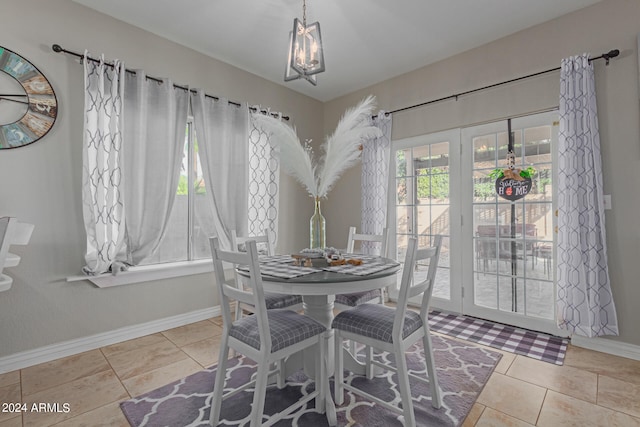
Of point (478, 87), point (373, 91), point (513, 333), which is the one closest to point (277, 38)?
point (373, 91)

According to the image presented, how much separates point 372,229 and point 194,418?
253 cm

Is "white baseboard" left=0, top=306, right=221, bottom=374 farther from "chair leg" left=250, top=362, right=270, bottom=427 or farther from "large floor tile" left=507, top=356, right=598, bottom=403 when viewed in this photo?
"large floor tile" left=507, top=356, right=598, bottom=403

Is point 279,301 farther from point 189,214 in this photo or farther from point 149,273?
point 189,214

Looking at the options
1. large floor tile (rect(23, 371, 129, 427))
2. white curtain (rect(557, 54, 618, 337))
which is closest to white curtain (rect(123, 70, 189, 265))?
large floor tile (rect(23, 371, 129, 427))

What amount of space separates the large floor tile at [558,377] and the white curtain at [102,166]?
121 inches

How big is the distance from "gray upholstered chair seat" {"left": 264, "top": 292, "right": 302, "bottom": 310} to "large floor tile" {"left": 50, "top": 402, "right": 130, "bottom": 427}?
93cm

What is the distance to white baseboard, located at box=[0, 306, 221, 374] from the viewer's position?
2.15m

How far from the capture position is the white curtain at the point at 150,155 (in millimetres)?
2637

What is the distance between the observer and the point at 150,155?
2.75 metres

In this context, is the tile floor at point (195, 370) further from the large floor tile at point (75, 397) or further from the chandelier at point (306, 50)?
the chandelier at point (306, 50)

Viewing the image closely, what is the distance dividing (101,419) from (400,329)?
63.7 inches

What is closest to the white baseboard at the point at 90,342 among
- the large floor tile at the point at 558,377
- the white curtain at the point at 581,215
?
the large floor tile at the point at 558,377

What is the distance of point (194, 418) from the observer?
1636mm

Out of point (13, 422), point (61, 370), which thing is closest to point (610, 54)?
point (13, 422)
